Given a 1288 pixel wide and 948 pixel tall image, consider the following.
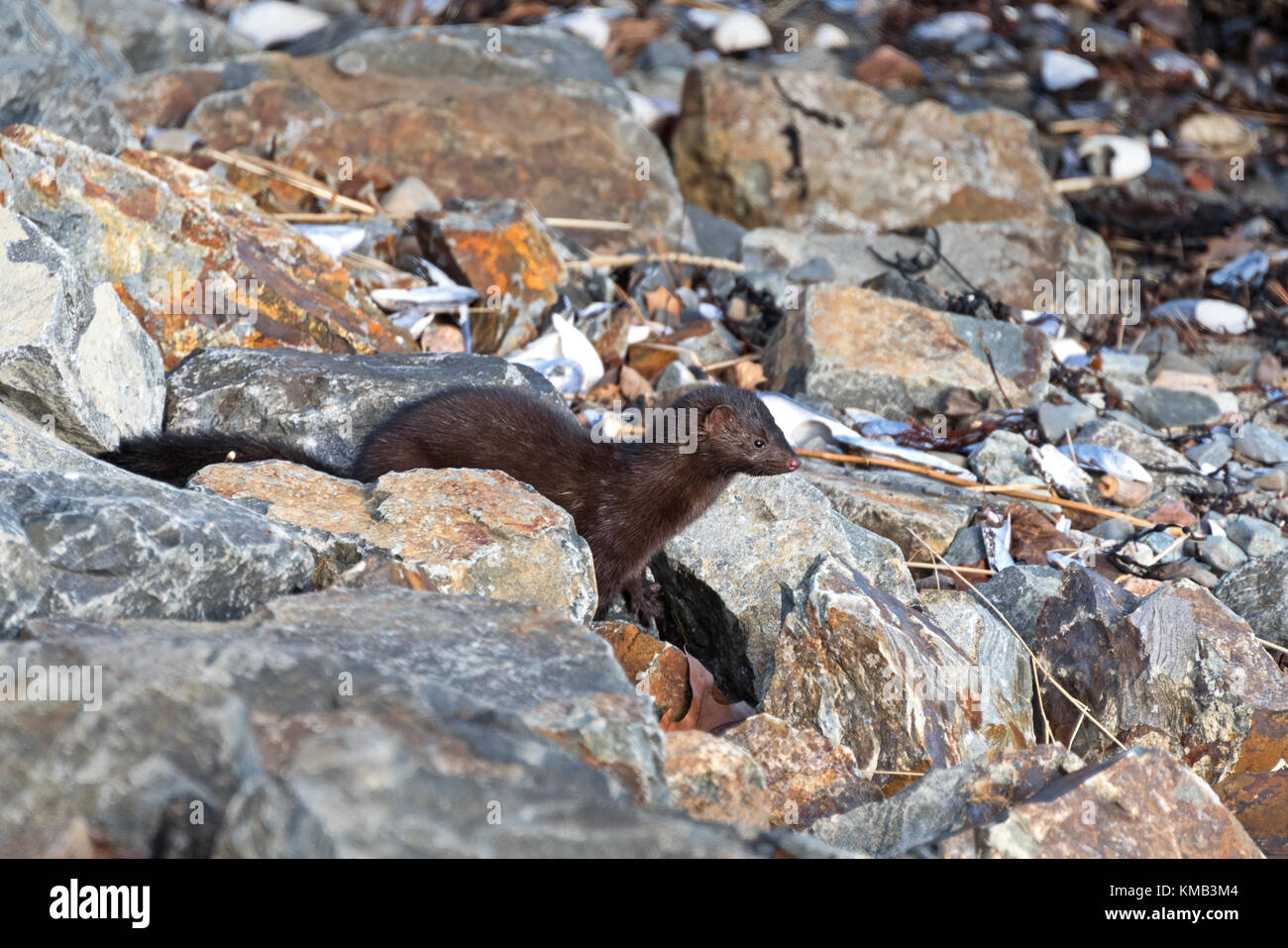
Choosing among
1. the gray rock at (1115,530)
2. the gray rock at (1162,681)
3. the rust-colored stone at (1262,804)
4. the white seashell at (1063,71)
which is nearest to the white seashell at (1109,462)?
the gray rock at (1115,530)

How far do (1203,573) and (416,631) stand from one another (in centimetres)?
341

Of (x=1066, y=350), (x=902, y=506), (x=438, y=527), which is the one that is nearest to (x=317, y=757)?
(x=438, y=527)

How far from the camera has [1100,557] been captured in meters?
4.93

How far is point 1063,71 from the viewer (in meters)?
11.2

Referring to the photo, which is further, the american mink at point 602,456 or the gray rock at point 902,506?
the gray rock at point 902,506

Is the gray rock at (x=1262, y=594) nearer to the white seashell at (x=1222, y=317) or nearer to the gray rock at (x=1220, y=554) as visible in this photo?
the gray rock at (x=1220, y=554)

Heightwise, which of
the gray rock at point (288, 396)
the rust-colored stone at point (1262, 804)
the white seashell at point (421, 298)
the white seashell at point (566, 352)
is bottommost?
the white seashell at point (566, 352)

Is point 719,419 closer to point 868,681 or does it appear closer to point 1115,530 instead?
point 868,681

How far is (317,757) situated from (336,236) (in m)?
4.65

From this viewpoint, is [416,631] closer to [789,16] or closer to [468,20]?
[468,20]

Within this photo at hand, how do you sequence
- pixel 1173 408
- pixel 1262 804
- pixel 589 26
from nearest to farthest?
pixel 1262 804 → pixel 1173 408 → pixel 589 26

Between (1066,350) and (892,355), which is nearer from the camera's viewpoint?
(892,355)

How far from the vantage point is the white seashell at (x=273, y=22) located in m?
9.82

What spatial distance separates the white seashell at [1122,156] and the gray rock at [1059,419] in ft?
14.1
